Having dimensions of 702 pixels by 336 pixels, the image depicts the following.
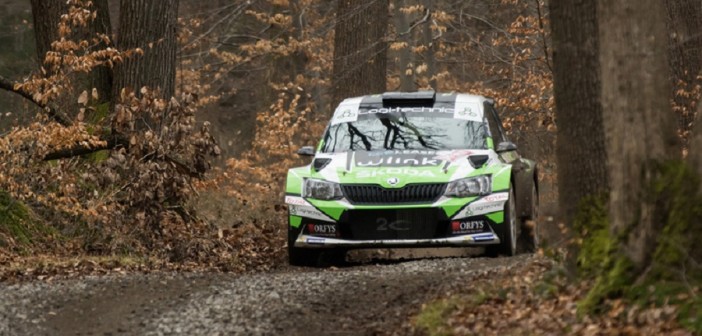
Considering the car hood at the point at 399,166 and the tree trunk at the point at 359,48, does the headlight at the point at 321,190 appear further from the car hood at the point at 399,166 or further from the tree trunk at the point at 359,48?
the tree trunk at the point at 359,48

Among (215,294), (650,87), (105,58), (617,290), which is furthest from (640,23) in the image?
(105,58)

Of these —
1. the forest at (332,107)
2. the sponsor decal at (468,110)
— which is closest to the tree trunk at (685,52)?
the forest at (332,107)

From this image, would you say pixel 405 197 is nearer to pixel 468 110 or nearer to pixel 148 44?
pixel 468 110

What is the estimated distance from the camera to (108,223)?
50.0 ft

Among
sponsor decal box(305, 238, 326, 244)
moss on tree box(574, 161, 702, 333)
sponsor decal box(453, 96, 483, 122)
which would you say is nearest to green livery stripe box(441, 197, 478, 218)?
sponsor decal box(305, 238, 326, 244)

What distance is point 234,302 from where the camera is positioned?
10891 mm

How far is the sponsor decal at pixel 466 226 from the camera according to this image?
1358cm

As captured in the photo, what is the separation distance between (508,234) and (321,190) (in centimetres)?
191

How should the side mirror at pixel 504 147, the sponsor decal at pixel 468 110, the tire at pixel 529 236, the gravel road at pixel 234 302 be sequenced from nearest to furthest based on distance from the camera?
the gravel road at pixel 234 302 → the side mirror at pixel 504 147 → the sponsor decal at pixel 468 110 → the tire at pixel 529 236

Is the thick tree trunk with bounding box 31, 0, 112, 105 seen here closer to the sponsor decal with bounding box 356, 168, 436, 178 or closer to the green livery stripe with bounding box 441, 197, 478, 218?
the sponsor decal with bounding box 356, 168, 436, 178

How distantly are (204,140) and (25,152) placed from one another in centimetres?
195

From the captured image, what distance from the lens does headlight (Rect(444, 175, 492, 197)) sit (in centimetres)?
1354

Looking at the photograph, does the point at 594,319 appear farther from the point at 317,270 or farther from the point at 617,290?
the point at 317,270

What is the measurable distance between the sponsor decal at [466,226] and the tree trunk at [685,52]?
5635 millimetres
